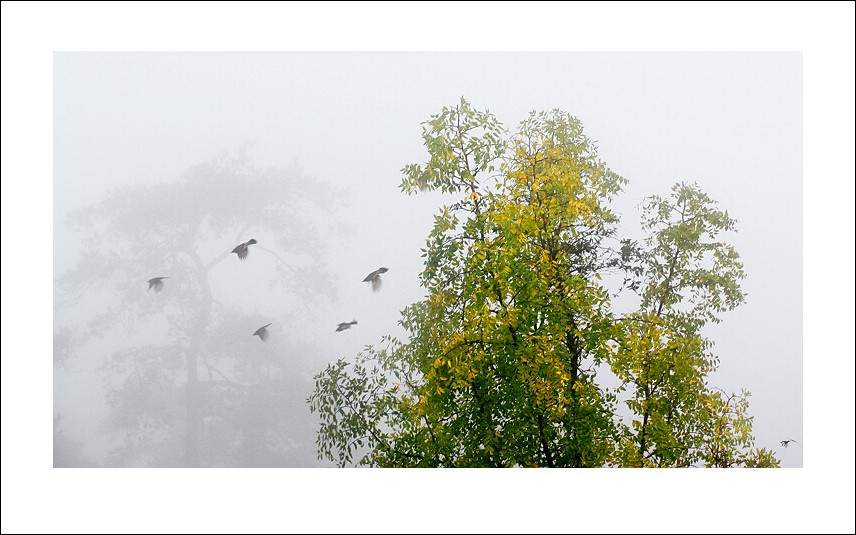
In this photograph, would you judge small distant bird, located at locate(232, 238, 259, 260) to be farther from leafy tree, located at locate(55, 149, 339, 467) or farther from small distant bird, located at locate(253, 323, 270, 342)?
small distant bird, located at locate(253, 323, 270, 342)

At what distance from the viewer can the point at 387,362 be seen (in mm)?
7246

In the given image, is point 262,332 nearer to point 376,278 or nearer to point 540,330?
point 376,278

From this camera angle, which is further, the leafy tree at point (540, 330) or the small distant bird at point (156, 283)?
the small distant bird at point (156, 283)

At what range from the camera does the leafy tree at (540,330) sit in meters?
6.94

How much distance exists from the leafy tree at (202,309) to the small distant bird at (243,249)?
49mm

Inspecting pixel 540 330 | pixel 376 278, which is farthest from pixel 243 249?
pixel 540 330

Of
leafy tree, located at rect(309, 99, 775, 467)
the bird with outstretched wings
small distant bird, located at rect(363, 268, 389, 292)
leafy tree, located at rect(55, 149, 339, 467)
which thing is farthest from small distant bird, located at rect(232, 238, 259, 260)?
leafy tree, located at rect(309, 99, 775, 467)

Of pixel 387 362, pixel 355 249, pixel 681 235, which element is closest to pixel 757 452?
pixel 681 235

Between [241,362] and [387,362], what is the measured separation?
1.24 m

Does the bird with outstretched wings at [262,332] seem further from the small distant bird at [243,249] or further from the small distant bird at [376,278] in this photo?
the small distant bird at [376,278]

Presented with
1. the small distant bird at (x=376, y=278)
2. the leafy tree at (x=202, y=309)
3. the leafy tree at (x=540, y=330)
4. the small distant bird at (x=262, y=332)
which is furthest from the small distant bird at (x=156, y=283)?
the small distant bird at (x=376, y=278)

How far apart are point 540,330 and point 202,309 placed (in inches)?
109

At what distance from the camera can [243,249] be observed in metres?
7.44
